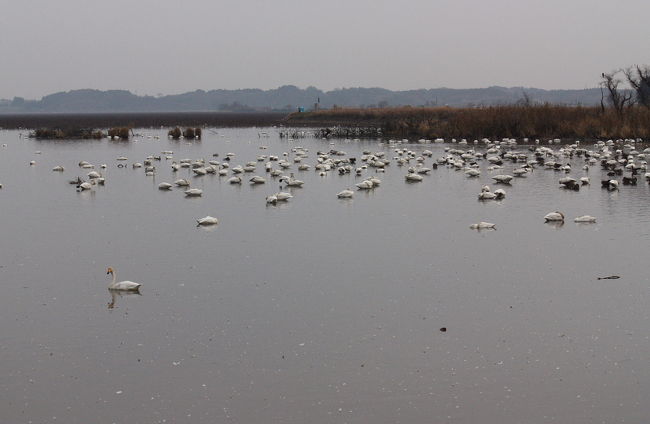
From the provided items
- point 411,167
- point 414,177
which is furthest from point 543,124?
point 414,177

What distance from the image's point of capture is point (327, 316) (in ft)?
40.0

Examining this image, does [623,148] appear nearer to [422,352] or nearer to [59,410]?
[422,352]

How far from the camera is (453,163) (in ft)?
113

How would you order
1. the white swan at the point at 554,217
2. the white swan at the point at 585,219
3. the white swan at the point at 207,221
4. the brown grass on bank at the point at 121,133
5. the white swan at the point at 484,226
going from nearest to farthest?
the white swan at the point at 484,226
the white swan at the point at 585,219
the white swan at the point at 554,217
the white swan at the point at 207,221
the brown grass on bank at the point at 121,133

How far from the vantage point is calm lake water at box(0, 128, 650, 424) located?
9109 millimetres

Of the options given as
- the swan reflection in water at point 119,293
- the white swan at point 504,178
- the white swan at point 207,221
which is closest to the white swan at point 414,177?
the white swan at point 504,178

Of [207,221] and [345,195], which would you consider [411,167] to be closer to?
[345,195]

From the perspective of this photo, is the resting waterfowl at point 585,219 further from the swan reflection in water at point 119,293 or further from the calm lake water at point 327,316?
the swan reflection in water at point 119,293

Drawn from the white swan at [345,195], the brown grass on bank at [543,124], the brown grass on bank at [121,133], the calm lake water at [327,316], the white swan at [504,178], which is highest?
the brown grass on bank at [543,124]

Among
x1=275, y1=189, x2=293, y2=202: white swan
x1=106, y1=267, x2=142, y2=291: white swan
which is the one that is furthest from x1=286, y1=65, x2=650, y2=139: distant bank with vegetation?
x1=106, y1=267, x2=142, y2=291: white swan

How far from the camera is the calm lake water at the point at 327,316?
911cm

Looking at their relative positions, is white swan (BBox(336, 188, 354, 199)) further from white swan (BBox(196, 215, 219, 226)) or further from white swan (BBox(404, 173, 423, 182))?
white swan (BBox(196, 215, 219, 226))

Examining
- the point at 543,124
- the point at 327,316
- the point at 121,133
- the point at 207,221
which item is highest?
the point at 543,124

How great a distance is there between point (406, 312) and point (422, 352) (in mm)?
1790
